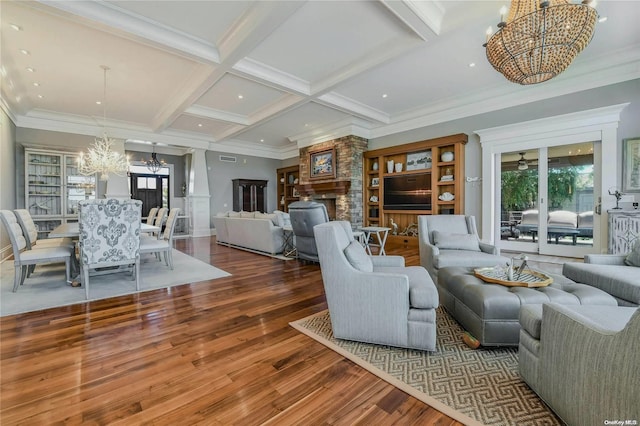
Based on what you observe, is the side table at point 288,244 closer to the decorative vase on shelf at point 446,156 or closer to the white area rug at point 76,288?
the white area rug at point 76,288

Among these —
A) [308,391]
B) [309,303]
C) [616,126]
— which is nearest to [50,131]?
[309,303]

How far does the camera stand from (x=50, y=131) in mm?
6754

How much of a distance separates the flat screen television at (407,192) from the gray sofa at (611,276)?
3904 mm

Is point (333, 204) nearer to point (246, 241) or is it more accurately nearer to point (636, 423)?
point (246, 241)

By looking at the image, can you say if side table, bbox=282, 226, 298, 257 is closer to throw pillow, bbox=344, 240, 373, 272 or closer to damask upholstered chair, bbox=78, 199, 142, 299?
damask upholstered chair, bbox=78, 199, 142, 299

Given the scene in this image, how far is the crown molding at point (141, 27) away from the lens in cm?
305

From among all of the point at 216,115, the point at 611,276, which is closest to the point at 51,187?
the point at 216,115

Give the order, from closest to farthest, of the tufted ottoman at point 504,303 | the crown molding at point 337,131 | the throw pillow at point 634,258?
the tufted ottoman at point 504,303, the throw pillow at point 634,258, the crown molding at point 337,131

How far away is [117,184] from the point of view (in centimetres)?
746

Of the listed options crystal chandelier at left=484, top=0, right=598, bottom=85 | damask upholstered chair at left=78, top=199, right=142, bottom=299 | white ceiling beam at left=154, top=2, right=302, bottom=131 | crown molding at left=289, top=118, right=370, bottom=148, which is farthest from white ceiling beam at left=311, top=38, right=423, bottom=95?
damask upholstered chair at left=78, top=199, right=142, bottom=299

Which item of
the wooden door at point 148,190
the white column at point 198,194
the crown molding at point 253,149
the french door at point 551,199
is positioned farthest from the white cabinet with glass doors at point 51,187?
the french door at point 551,199

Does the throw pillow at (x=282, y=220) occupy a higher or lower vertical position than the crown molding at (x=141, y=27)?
lower

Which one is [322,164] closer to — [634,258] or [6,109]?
[634,258]

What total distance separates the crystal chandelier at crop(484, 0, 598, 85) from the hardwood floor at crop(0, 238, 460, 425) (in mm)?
2871
